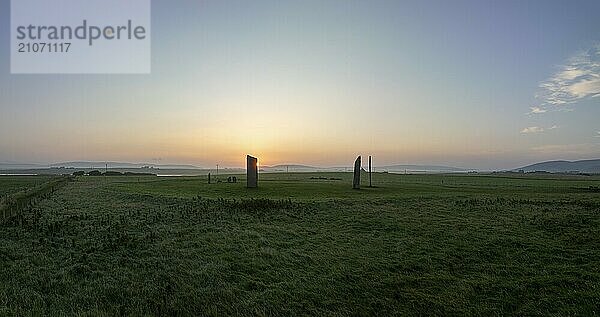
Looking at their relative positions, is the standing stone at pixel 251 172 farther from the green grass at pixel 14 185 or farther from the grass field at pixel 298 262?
the green grass at pixel 14 185

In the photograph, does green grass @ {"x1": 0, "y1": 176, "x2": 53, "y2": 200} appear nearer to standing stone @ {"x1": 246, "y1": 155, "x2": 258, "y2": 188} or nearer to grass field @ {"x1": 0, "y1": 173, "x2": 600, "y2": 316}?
grass field @ {"x1": 0, "y1": 173, "x2": 600, "y2": 316}

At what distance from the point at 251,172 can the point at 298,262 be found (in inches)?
889

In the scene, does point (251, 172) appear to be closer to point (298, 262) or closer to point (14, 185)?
point (298, 262)

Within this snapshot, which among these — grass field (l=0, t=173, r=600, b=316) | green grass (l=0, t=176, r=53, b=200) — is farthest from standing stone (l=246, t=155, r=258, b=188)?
green grass (l=0, t=176, r=53, b=200)

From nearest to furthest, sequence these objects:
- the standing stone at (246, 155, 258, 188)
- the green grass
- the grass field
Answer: the grass field → the green grass → the standing stone at (246, 155, 258, 188)

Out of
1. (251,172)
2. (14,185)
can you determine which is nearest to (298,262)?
(251,172)

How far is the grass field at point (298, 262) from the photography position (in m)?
8.64

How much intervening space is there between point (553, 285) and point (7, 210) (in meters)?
24.3

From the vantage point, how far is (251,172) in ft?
112

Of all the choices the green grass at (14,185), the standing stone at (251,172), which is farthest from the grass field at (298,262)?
the green grass at (14,185)

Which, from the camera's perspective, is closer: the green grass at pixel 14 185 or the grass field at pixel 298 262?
the grass field at pixel 298 262

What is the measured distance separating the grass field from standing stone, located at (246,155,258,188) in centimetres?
1343

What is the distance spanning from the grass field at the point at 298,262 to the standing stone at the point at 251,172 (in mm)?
13429

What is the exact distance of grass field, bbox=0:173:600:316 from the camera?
8.64 metres
